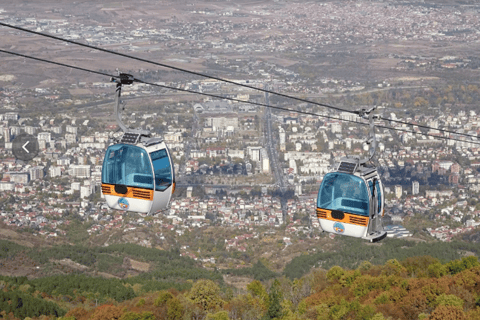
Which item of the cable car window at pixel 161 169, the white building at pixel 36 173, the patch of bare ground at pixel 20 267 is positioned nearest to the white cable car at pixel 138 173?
the cable car window at pixel 161 169

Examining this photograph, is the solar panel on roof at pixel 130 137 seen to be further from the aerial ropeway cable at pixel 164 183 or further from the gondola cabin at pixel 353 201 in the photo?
the gondola cabin at pixel 353 201

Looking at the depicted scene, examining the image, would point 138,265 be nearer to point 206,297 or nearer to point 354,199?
point 206,297

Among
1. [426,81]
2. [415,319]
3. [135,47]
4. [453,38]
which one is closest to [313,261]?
[415,319]

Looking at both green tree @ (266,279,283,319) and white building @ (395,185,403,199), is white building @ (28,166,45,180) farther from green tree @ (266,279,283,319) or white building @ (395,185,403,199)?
green tree @ (266,279,283,319)

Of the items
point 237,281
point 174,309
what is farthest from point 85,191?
point 174,309

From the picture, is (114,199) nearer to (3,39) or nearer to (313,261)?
(313,261)

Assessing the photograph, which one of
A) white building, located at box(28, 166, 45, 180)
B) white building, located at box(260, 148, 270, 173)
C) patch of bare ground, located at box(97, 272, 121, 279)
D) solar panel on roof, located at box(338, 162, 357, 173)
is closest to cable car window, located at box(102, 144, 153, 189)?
solar panel on roof, located at box(338, 162, 357, 173)
